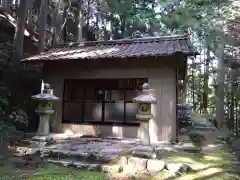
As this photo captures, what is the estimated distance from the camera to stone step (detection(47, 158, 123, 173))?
18.6 feet

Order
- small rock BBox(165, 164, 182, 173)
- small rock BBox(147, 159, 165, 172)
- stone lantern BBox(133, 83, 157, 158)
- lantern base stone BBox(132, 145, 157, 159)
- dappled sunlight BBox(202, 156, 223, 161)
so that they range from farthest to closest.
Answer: dappled sunlight BBox(202, 156, 223, 161) → stone lantern BBox(133, 83, 157, 158) → lantern base stone BBox(132, 145, 157, 159) → small rock BBox(147, 159, 165, 172) → small rock BBox(165, 164, 182, 173)

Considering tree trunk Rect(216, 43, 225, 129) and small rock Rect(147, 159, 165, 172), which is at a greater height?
tree trunk Rect(216, 43, 225, 129)

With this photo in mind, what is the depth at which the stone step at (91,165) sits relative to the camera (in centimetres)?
568

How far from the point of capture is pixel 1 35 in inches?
595

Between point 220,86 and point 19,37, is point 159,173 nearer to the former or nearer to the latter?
point 19,37

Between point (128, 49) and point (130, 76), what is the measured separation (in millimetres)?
1286

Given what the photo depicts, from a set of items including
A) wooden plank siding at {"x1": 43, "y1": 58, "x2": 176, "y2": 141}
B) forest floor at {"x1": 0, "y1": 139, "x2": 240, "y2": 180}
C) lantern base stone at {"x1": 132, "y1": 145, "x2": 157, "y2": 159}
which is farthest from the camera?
wooden plank siding at {"x1": 43, "y1": 58, "x2": 176, "y2": 141}

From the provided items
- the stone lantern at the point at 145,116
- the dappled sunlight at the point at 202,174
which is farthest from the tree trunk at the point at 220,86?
the dappled sunlight at the point at 202,174

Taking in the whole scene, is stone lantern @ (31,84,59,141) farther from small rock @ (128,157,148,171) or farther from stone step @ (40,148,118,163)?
small rock @ (128,157,148,171)

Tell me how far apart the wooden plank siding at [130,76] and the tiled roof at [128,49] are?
0.44 meters

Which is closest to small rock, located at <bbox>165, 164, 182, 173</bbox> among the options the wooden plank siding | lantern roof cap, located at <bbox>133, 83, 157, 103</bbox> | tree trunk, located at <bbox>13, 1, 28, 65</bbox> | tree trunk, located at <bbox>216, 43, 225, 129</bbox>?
lantern roof cap, located at <bbox>133, 83, 157, 103</bbox>

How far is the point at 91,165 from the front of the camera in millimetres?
5887

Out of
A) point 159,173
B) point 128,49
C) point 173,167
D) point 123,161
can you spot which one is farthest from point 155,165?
point 128,49

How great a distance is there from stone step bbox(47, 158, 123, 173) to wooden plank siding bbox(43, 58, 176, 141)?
10.9 ft
